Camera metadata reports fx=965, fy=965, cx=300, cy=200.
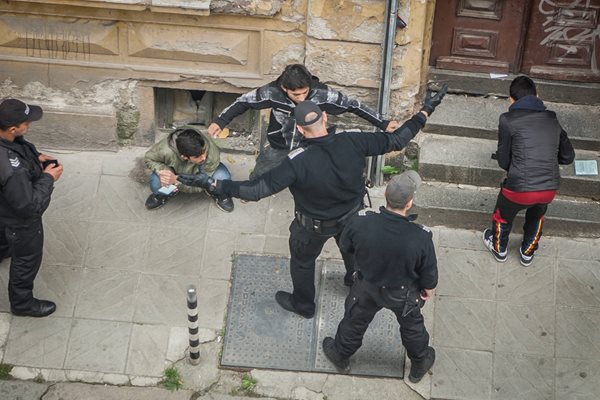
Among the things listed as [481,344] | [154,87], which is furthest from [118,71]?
[481,344]

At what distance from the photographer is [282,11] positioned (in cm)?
842

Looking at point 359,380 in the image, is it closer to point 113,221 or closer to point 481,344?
point 481,344

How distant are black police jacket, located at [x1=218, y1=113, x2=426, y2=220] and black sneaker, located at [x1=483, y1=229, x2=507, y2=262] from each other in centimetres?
173

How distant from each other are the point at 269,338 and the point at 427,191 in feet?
6.73

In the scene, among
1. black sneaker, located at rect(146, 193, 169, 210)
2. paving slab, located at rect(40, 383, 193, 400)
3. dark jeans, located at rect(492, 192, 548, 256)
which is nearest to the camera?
paving slab, located at rect(40, 383, 193, 400)

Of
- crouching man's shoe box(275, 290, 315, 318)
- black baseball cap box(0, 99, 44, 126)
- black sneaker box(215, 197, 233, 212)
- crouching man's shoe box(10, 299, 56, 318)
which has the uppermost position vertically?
black baseball cap box(0, 99, 44, 126)

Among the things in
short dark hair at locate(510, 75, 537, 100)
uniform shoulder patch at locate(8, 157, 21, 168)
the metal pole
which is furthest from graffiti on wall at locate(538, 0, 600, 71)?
uniform shoulder patch at locate(8, 157, 21, 168)

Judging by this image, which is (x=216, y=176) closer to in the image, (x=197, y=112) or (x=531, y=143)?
(x=197, y=112)

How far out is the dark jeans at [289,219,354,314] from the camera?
285 inches

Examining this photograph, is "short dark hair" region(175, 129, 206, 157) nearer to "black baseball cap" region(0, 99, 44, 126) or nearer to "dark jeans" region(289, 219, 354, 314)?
"dark jeans" region(289, 219, 354, 314)

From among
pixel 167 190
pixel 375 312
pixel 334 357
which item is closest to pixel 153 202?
pixel 167 190

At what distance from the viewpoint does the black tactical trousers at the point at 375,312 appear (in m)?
6.73

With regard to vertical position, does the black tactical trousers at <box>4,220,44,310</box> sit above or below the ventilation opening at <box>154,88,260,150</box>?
below

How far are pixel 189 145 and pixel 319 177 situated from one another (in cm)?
151
